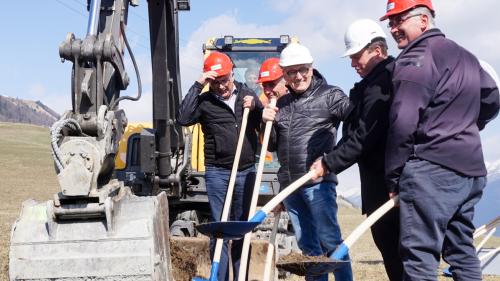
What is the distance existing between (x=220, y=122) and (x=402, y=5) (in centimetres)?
214

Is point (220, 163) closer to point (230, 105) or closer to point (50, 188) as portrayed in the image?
point (230, 105)

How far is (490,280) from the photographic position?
8227mm

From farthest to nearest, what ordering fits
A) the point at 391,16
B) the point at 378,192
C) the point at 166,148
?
1. the point at 166,148
2. the point at 378,192
3. the point at 391,16

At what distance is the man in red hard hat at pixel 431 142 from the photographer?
12.5 feet

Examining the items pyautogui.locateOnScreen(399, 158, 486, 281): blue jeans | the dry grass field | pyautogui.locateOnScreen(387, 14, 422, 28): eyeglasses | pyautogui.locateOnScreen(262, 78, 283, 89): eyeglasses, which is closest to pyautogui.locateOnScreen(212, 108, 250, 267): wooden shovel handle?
pyautogui.locateOnScreen(262, 78, 283, 89): eyeglasses

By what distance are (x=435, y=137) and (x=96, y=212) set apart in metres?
1.85

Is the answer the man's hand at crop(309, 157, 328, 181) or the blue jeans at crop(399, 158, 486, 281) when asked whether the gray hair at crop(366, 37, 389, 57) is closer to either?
the man's hand at crop(309, 157, 328, 181)

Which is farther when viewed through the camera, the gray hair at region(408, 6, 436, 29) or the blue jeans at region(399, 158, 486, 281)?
the gray hair at region(408, 6, 436, 29)

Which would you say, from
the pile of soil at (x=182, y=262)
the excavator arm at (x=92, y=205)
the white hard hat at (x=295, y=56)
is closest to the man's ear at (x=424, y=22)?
the white hard hat at (x=295, y=56)

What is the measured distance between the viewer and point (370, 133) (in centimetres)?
439

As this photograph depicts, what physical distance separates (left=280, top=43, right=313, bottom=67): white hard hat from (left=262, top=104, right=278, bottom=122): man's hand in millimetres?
337

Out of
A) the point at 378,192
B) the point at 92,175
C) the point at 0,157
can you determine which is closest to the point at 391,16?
the point at 378,192

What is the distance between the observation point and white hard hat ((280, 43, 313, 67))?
520 cm

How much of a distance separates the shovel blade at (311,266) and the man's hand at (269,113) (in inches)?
56.7
